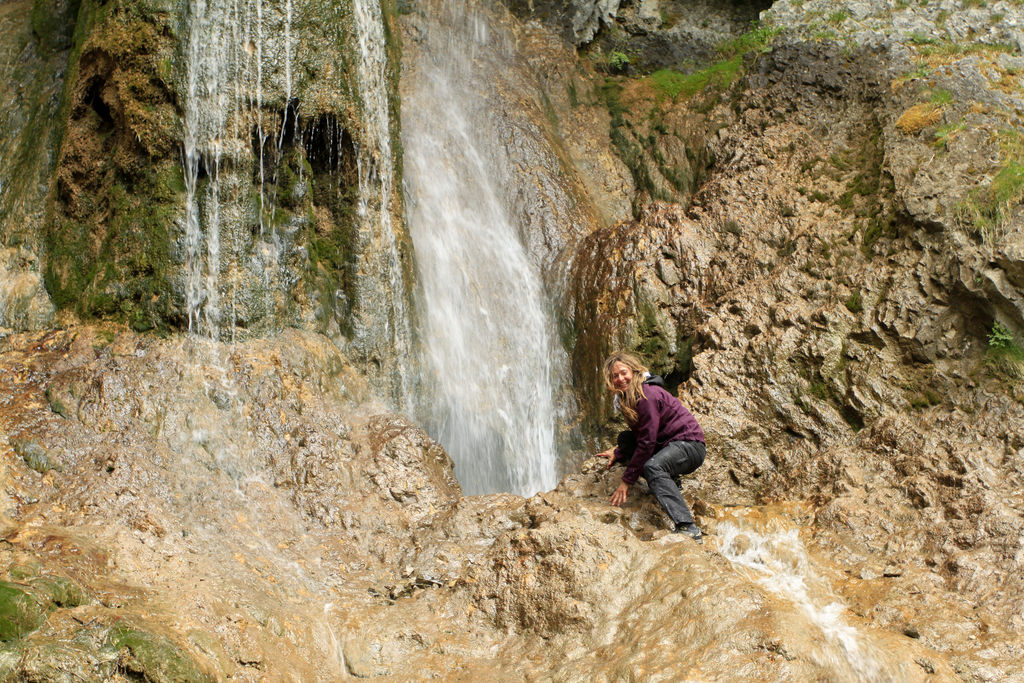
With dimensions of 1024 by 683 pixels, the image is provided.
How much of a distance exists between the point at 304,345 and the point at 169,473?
6.16ft

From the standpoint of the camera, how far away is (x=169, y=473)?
6.32 meters

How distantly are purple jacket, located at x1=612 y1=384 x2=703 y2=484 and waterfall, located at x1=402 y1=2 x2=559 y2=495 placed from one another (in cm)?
276

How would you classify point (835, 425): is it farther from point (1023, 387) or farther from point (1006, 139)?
point (1006, 139)

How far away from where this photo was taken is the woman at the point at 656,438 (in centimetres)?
593

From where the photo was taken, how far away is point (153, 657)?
14.2 feet

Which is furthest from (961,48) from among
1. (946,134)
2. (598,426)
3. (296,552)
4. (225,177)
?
(296,552)

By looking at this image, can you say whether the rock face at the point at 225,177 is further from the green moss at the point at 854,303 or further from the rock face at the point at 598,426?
the green moss at the point at 854,303

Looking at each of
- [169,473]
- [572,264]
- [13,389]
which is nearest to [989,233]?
[572,264]

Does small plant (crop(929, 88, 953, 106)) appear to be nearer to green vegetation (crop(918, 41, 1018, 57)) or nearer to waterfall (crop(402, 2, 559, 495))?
green vegetation (crop(918, 41, 1018, 57))

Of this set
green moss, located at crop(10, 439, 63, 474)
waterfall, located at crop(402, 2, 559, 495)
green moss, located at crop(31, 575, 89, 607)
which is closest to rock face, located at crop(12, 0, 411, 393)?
waterfall, located at crop(402, 2, 559, 495)

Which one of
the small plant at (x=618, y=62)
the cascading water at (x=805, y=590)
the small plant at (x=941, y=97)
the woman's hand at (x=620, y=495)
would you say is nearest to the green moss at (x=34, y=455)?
the woman's hand at (x=620, y=495)

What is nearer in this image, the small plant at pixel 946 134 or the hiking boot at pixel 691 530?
the hiking boot at pixel 691 530

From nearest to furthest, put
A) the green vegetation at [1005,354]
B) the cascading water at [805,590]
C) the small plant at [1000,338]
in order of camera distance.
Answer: the cascading water at [805,590] < the green vegetation at [1005,354] < the small plant at [1000,338]

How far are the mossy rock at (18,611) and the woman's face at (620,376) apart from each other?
378 cm
